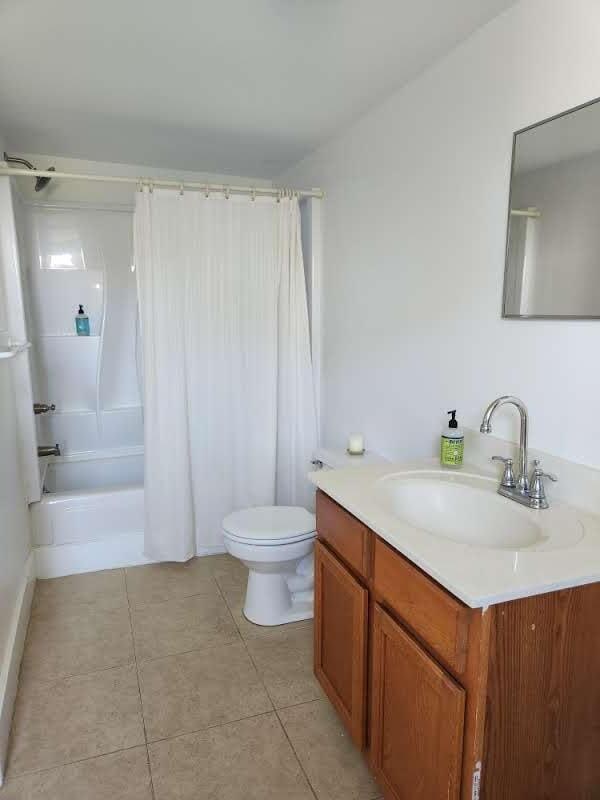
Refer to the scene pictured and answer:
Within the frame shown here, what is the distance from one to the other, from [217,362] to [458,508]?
1.58 meters

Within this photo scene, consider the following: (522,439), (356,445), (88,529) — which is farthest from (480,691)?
(88,529)

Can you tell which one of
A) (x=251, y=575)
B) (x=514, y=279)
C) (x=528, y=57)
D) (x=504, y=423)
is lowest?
(x=251, y=575)

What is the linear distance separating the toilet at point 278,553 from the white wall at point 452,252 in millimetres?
449

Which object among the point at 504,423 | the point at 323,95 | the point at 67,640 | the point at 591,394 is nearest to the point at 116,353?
the point at 67,640

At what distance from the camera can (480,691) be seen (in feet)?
3.23

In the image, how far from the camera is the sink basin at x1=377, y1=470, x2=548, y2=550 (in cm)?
137

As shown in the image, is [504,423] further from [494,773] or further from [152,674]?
[152,674]

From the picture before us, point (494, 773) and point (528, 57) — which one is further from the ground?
point (528, 57)

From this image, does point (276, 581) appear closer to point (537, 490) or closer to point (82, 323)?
point (537, 490)

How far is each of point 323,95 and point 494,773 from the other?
7.52 feet

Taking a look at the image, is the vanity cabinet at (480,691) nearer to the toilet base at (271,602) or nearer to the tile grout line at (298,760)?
the tile grout line at (298,760)

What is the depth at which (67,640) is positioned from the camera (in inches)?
85.7

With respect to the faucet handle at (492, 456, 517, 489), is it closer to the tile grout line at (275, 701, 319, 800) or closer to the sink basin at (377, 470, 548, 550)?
the sink basin at (377, 470, 548, 550)

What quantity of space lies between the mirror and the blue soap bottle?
2728 mm
